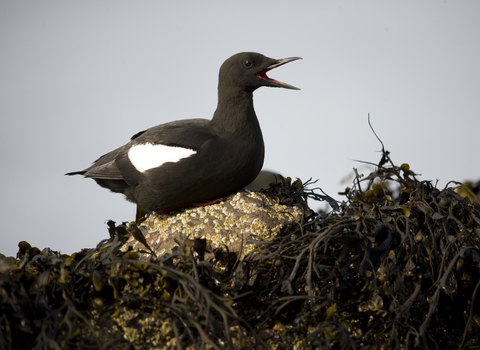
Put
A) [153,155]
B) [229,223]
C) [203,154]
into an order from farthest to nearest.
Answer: [153,155] → [203,154] → [229,223]

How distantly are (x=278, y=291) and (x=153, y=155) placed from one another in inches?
66.3

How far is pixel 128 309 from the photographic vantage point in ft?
9.19

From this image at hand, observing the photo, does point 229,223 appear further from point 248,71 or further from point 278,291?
point 248,71

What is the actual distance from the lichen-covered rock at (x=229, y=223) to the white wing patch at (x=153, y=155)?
0.46m

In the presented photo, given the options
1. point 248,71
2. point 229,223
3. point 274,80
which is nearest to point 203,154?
point 229,223

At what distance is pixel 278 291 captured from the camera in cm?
302

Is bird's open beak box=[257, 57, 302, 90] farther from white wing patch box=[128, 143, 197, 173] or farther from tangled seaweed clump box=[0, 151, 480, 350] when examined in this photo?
tangled seaweed clump box=[0, 151, 480, 350]

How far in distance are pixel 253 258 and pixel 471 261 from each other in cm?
150

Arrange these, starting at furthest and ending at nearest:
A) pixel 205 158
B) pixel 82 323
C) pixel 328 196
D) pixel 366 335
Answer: pixel 328 196, pixel 205 158, pixel 366 335, pixel 82 323

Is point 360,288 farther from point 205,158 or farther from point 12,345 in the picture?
point 12,345

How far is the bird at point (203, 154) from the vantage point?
12.3 feet

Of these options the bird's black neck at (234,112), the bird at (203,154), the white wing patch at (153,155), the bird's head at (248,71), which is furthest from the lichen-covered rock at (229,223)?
the bird's head at (248,71)

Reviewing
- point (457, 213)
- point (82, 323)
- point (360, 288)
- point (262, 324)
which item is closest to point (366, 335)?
point (360, 288)

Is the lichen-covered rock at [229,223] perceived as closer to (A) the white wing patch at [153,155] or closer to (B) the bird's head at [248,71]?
(A) the white wing patch at [153,155]
